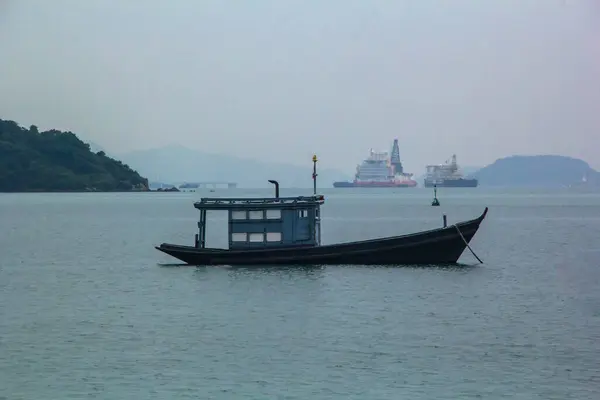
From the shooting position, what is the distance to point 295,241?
180ft

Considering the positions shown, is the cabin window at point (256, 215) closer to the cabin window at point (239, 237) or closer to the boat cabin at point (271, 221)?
the boat cabin at point (271, 221)

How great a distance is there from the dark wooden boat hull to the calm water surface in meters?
0.70

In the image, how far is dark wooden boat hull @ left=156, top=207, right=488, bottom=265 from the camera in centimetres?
5441

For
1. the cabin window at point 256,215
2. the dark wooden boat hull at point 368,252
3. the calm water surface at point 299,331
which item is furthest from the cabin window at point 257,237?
the calm water surface at point 299,331

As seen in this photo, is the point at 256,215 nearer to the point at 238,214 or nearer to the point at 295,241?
the point at 238,214

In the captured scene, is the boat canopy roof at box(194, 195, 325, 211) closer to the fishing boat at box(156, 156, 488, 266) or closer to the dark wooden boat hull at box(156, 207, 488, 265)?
the fishing boat at box(156, 156, 488, 266)

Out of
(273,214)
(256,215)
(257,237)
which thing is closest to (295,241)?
(273,214)

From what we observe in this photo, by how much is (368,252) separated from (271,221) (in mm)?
5868

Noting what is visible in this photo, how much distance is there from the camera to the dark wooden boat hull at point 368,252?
54.4m

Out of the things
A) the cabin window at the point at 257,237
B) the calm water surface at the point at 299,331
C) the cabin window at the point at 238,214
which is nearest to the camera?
the calm water surface at the point at 299,331

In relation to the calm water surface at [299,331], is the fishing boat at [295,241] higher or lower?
higher

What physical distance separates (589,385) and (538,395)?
6.18ft

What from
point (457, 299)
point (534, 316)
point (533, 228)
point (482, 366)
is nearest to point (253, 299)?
point (457, 299)

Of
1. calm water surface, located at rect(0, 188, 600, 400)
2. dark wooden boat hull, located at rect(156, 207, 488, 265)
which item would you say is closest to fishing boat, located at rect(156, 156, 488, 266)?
dark wooden boat hull, located at rect(156, 207, 488, 265)
